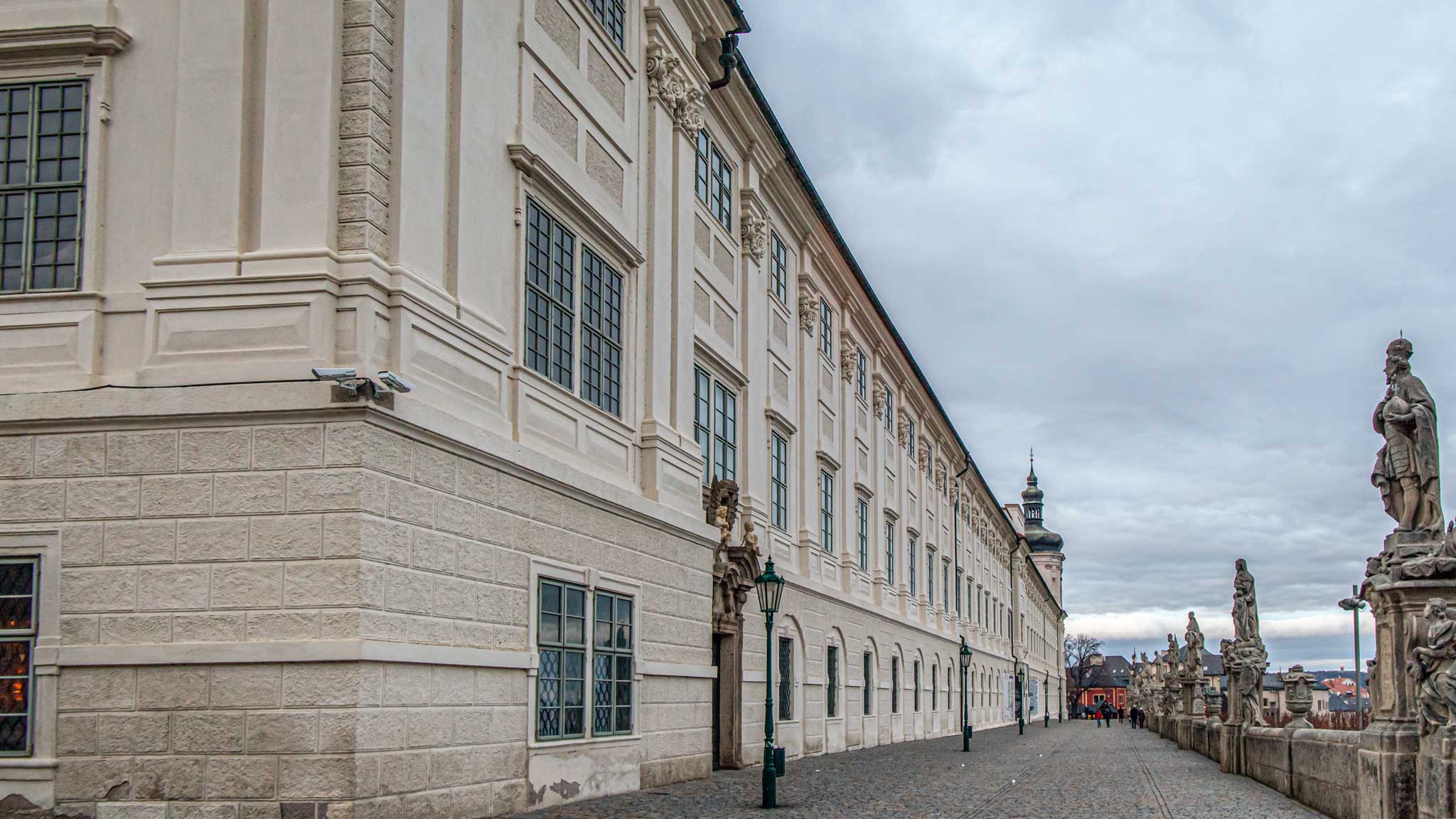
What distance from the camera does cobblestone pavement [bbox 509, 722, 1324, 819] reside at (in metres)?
17.7

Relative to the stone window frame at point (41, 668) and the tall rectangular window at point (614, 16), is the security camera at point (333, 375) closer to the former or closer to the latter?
the stone window frame at point (41, 668)

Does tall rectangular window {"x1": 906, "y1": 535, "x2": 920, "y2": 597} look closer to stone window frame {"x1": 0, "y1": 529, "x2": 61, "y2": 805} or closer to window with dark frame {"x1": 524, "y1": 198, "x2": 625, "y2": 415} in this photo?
window with dark frame {"x1": 524, "y1": 198, "x2": 625, "y2": 415}

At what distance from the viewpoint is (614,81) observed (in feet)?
66.3

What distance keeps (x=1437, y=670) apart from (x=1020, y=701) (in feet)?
181

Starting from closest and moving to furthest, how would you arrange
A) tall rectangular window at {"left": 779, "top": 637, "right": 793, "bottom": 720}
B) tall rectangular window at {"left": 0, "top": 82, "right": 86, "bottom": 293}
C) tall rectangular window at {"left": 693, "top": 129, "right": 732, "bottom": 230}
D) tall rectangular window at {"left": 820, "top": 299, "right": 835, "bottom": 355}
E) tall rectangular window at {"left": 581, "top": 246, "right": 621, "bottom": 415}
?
tall rectangular window at {"left": 0, "top": 82, "right": 86, "bottom": 293} → tall rectangular window at {"left": 581, "top": 246, "right": 621, "bottom": 415} → tall rectangular window at {"left": 693, "top": 129, "right": 732, "bottom": 230} → tall rectangular window at {"left": 779, "top": 637, "right": 793, "bottom": 720} → tall rectangular window at {"left": 820, "top": 299, "right": 835, "bottom": 355}

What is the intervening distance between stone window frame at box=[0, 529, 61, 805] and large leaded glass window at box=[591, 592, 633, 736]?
269 inches

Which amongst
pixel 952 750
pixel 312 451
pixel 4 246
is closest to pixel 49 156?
pixel 4 246

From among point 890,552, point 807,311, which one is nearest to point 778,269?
point 807,311

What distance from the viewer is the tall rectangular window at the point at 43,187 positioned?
1373 cm

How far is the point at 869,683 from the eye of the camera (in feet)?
130

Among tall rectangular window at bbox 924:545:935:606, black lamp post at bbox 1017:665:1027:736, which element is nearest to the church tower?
black lamp post at bbox 1017:665:1027:736

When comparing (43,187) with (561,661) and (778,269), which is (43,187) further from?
(778,269)

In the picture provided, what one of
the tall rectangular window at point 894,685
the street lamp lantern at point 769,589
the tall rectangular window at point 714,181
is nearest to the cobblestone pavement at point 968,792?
the street lamp lantern at point 769,589

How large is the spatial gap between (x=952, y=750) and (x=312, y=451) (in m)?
29.8
